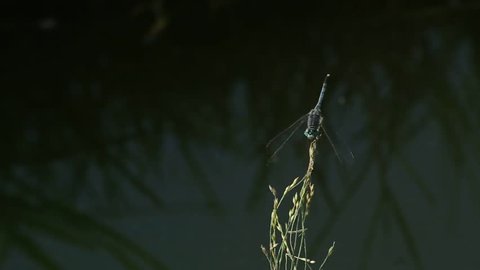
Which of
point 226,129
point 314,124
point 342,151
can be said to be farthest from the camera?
point 226,129

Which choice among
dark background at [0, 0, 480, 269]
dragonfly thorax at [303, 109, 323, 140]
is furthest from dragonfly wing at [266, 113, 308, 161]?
dragonfly thorax at [303, 109, 323, 140]

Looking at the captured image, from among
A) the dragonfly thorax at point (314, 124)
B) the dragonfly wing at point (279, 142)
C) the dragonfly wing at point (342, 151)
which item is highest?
the dragonfly wing at point (279, 142)

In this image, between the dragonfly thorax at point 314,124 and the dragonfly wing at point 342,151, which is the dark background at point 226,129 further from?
the dragonfly thorax at point 314,124

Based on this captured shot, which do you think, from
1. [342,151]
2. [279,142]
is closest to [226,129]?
[279,142]

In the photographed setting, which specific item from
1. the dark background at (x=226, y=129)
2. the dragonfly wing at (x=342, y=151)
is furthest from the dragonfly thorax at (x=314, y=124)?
the dragonfly wing at (x=342, y=151)

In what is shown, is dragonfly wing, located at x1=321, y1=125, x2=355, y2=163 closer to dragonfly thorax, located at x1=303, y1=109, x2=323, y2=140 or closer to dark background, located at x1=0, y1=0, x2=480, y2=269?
dark background, located at x1=0, y1=0, x2=480, y2=269

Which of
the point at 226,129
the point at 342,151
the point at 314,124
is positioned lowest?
the point at 314,124

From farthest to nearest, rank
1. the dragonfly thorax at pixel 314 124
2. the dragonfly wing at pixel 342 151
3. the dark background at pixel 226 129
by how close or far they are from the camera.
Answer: the dragonfly wing at pixel 342 151 → the dark background at pixel 226 129 → the dragonfly thorax at pixel 314 124

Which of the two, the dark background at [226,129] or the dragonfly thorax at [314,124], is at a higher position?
the dark background at [226,129]

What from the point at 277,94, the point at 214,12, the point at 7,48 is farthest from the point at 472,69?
the point at 7,48

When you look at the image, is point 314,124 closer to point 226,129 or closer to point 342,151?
point 342,151
